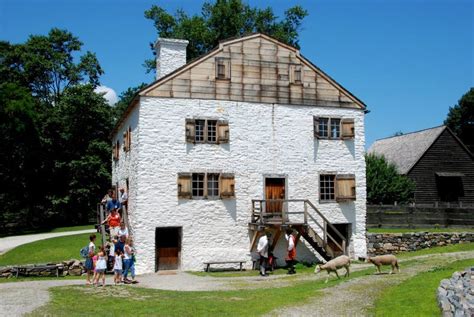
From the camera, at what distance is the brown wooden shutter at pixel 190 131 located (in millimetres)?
23922

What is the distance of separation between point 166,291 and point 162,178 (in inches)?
273

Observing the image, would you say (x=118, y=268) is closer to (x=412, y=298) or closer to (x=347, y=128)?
(x=412, y=298)

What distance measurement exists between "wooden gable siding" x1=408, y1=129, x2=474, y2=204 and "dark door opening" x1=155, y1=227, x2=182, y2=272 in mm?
23527

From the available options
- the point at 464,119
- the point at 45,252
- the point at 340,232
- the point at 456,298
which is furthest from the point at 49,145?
the point at 464,119

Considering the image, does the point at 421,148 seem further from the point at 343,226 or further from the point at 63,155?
the point at 63,155

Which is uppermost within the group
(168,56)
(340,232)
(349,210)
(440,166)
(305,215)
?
(168,56)

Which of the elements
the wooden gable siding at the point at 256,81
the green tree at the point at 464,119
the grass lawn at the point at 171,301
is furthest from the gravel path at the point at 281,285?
the green tree at the point at 464,119

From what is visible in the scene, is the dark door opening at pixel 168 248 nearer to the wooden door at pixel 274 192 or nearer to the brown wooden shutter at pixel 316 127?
the wooden door at pixel 274 192

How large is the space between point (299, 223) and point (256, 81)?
716 centimetres

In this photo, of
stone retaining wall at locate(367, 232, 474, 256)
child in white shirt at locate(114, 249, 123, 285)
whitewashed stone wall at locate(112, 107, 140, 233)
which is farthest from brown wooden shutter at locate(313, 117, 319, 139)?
child in white shirt at locate(114, 249, 123, 285)

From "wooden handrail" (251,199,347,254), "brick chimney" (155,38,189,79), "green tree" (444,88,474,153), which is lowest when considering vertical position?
"wooden handrail" (251,199,347,254)

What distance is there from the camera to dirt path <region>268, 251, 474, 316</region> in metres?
12.6

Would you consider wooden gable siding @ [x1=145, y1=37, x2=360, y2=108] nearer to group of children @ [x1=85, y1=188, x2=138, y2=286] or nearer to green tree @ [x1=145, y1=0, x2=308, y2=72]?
group of children @ [x1=85, y1=188, x2=138, y2=286]

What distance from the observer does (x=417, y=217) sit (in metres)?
31.9
